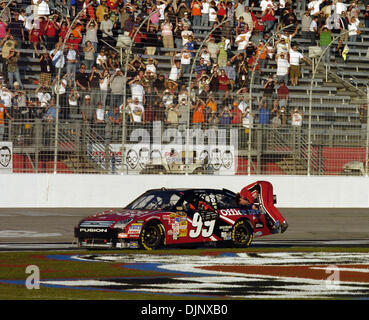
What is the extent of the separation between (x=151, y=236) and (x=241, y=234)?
1.77m

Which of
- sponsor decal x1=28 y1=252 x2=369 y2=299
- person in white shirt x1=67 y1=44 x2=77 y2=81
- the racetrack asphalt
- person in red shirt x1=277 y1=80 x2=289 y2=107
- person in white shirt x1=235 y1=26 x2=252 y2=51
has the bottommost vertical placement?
the racetrack asphalt

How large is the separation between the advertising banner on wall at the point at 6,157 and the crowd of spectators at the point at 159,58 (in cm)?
66

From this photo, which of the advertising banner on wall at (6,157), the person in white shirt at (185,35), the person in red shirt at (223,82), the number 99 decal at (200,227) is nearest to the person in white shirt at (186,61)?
the person in red shirt at (223,82)

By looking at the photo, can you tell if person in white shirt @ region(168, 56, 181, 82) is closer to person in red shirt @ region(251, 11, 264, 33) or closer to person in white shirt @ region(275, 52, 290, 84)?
person in white shirt @ region(275, 52, 290, 84)

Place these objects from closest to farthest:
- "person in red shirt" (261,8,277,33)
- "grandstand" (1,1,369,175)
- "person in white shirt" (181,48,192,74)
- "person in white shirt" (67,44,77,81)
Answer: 1. "grandstand" (1,1,369,175)
2. "person in white shirt" (67,44,77,81)
3. "person in white shirt" (181,48,192,74)
4. "person in red shirt" (261,8,277,33)

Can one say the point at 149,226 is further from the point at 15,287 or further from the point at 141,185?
the point at 141,185

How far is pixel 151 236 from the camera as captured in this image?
50.2ft

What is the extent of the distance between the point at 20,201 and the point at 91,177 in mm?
1920

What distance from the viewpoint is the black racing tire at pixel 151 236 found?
15.2 meters

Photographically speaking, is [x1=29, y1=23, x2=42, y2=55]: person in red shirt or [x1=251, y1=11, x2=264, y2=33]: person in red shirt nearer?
[x1=29, y1=23, x2=42, y2=55]: person in red shirt

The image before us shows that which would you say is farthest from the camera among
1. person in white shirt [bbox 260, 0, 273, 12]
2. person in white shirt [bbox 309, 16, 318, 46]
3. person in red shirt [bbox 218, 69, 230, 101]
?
person in white shirt [bbox 309, 16, 318, 46]

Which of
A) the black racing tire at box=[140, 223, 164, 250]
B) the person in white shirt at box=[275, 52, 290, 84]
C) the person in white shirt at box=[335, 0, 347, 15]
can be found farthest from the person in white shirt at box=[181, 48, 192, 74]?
the black racing tire at box=[140, 223, 164, 250]

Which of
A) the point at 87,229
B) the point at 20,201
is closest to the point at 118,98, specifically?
the point at 20,201

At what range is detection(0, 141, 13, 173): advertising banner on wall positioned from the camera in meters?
23.6
